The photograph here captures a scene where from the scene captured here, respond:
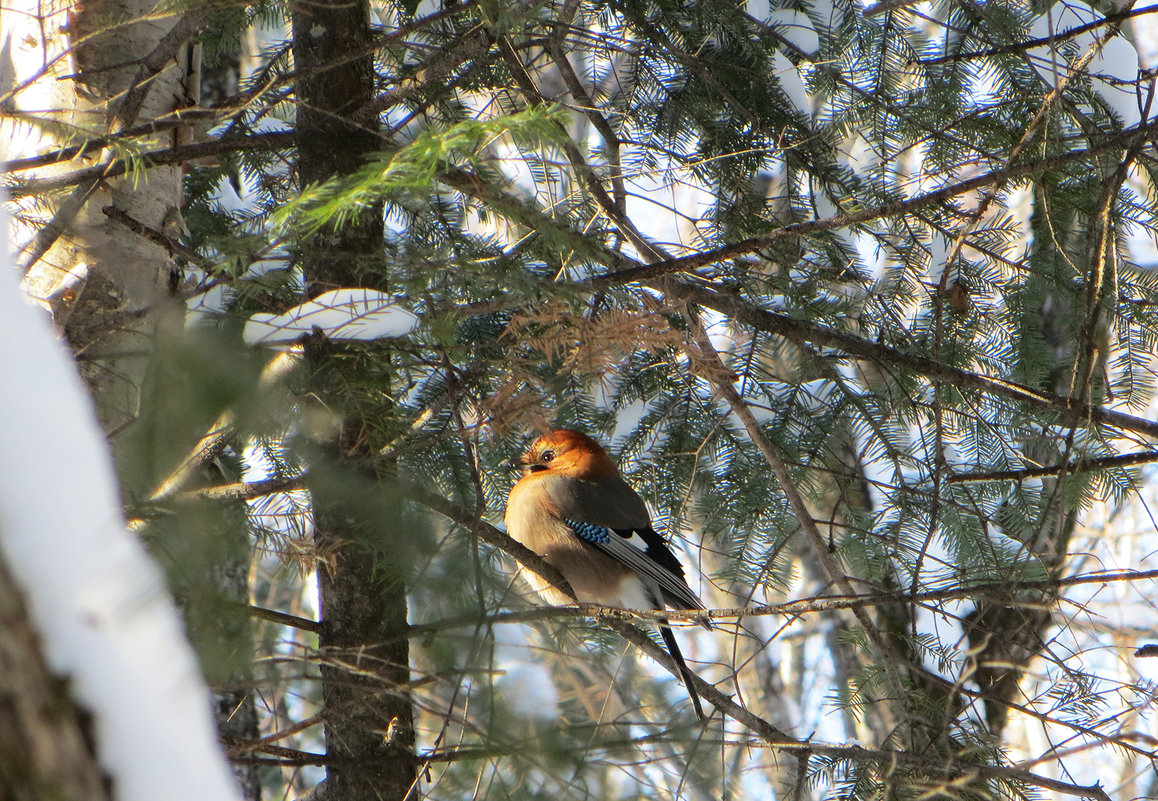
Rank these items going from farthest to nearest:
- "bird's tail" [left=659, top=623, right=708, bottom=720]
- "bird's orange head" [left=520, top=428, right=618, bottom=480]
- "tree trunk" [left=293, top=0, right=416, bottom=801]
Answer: "bird's orange head" [left=520, top=428, right=618, bottom=480], "bird's tail" [left=659, top=623, right=708, bottom=720], "tree trunk" [left=293, top=0, right=416, bottom=801]

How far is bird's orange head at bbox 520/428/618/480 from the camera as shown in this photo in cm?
406

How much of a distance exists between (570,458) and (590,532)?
0.32 m

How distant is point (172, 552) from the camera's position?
182 centimetres

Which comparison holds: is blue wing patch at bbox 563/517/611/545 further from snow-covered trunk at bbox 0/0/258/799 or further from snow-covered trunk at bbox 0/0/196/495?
snow-covered trunk at bbox 0/0/196/495

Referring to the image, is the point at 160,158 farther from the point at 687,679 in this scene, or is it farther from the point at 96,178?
the point at 687,679

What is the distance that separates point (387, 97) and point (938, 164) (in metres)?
1.75

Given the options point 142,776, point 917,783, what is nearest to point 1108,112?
point 917,783

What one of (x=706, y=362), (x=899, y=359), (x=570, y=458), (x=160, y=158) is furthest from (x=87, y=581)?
(x=570, y=458)

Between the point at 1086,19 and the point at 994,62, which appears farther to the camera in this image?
the point at 1086,19

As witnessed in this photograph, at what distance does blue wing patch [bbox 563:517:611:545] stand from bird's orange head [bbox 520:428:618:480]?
0.20 meters

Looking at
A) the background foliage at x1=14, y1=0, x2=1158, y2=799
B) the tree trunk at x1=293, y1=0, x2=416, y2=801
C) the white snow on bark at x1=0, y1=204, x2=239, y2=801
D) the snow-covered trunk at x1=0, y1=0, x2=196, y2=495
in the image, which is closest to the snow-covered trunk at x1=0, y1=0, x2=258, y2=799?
the snow-covered trunk at x1=0, y1=0, x2=196, y2=495

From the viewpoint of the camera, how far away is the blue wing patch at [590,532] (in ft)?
13.7

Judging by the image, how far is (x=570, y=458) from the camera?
4.17 m

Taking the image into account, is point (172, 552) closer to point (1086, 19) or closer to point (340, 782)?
point (340, 782)
